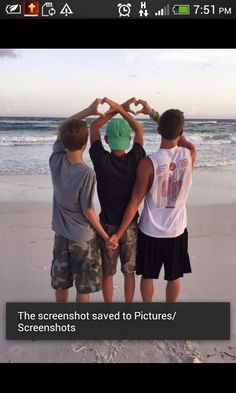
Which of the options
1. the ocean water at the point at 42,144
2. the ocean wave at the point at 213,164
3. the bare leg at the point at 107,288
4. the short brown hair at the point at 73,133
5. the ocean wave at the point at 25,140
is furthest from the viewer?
the ocean wave at the point at 213,164

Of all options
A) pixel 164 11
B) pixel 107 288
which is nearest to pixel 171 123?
pixel 164 11

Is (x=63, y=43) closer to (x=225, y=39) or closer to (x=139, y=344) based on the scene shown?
(x=225, y=39)

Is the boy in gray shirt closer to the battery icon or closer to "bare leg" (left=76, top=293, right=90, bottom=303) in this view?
"bare leg" (left=76, top=293, right=90, bottom=303)

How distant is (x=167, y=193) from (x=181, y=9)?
76 centimetres

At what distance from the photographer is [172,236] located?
1.92m

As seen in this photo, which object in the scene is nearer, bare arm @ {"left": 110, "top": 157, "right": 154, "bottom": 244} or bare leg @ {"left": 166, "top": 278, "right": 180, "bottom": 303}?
bare arm @ {"left": 110, "top": 157, "right": 154, "bottom": 244}

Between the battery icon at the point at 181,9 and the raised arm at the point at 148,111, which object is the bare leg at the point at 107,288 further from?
the battery icon at the point at 181,9

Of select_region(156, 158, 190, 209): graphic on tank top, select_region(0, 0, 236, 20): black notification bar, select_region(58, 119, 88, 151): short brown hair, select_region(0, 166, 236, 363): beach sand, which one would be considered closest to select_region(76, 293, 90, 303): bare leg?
select_region(0, 166, 236, 363): beach sand

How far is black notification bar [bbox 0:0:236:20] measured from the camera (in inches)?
62.1

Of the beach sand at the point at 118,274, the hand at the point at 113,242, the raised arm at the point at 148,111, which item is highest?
the raised arm at the point at 148,111

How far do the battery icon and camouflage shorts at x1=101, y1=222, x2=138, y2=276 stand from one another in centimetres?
92

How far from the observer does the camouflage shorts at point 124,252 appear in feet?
6.35

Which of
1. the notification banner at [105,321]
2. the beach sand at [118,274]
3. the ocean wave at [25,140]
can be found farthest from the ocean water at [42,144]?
the notification banner at [105,321]

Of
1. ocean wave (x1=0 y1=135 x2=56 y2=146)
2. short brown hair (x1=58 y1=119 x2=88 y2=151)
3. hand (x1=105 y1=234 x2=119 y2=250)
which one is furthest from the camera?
ocean wave (x1=0 y1=135 x2=56 y2=146)
